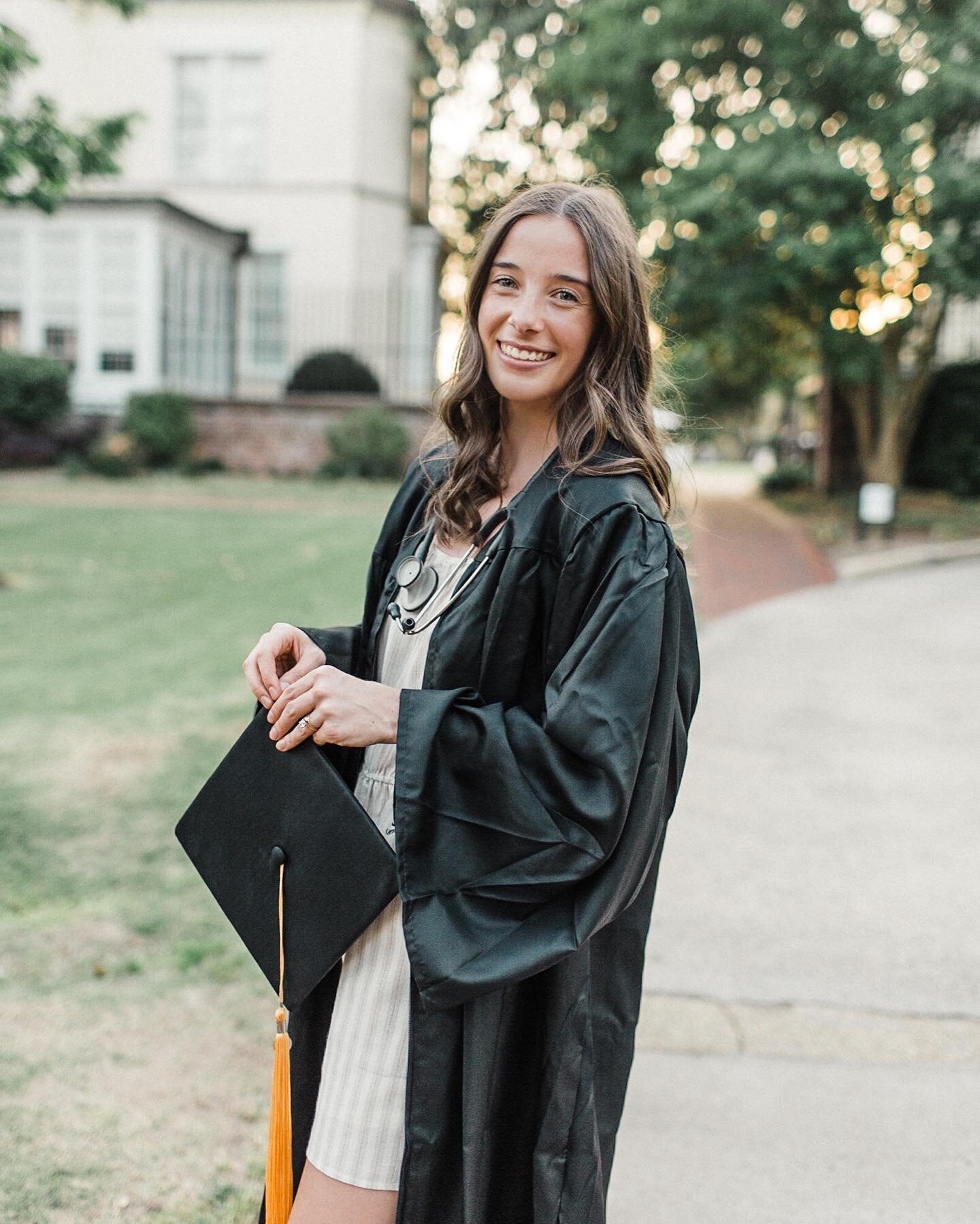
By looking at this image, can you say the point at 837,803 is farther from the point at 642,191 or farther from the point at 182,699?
the point at 642,191

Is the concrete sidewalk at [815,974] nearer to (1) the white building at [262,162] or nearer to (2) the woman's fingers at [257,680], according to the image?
(2) the woman's fingers at [257,680]

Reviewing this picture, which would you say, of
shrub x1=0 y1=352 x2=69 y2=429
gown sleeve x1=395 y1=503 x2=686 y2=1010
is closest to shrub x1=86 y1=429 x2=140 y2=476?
shrub x1=0 y1=352 x2=69 y2=429

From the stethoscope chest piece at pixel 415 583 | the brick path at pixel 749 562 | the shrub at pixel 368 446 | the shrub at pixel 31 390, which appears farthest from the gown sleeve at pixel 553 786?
the shrub at pixel 31 390

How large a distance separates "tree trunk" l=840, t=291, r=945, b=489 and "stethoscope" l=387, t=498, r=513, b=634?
15.5 m

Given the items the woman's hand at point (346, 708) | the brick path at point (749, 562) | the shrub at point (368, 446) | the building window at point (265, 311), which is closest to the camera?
the woman's hand at point (346, 708)

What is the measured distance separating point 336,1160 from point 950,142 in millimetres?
16789

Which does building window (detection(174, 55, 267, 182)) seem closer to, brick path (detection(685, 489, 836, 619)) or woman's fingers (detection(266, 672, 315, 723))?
brick path (detection(685, 489, 836, 619))

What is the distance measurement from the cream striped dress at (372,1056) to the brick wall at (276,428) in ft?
59.5

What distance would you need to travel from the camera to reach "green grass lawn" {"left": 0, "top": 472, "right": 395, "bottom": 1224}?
273cm

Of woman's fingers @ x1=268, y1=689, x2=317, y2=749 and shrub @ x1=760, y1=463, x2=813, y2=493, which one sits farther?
shrub @ x1=760, y1=463, x2=813, y2=493

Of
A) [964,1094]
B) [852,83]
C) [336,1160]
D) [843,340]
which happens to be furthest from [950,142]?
[336,1160]

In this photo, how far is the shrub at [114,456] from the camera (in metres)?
18.5

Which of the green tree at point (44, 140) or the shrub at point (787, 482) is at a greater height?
the green tree at point (44, 140)

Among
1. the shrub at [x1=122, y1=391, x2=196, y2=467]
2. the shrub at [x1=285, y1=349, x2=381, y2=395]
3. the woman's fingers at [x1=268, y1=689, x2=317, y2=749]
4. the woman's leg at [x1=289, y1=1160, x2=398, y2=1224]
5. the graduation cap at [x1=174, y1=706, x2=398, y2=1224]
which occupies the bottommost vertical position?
the woman's leg at [x1=289, y1=1160, x2=398, y2=1224]
